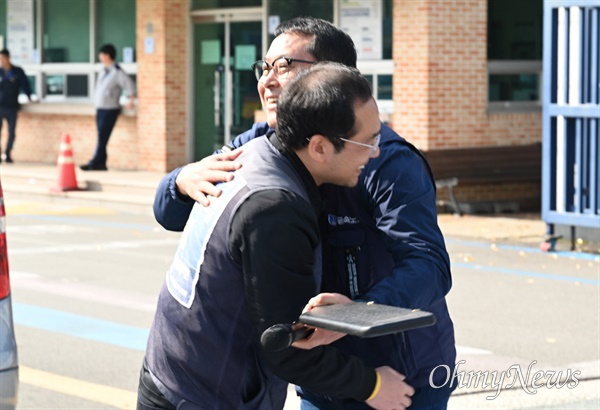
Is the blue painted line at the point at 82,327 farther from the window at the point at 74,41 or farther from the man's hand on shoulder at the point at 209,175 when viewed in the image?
the window at the point at 74,41

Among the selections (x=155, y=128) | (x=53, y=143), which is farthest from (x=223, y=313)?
(x=53, y=143)

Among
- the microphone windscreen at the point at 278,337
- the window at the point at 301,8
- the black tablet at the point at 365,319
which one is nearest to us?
the black tablet at the point at 365,319

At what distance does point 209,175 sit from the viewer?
10.8ft

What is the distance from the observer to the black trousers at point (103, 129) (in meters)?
20.5

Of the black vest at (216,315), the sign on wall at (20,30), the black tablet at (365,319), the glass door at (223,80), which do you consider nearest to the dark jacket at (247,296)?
the black vest at (216,315)

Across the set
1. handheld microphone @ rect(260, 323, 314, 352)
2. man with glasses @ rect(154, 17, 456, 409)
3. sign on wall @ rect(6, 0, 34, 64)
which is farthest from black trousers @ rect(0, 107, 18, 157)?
handheld microphone @ rect(260, 323, 314, 352)

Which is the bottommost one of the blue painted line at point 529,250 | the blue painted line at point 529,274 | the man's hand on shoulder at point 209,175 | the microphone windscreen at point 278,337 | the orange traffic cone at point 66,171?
the blue painted line at point 529,274

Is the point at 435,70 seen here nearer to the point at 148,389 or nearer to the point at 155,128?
the point at 155,128

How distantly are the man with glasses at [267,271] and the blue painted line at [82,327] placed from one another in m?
4.93

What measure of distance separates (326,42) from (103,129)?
17.2 meters

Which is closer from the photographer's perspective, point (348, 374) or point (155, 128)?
point (348, 374)

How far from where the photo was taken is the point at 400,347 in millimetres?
3441

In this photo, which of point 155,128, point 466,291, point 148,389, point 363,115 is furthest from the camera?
point 155,128

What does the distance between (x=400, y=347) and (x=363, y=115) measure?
696mm
